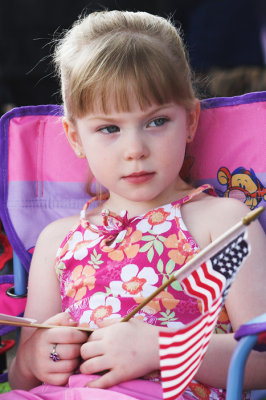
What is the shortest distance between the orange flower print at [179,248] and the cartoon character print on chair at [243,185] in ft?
0.91

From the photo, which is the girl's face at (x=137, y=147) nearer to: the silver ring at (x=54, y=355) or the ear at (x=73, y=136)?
the ear at (x=73, y=136)

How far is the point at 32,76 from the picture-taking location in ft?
18.8

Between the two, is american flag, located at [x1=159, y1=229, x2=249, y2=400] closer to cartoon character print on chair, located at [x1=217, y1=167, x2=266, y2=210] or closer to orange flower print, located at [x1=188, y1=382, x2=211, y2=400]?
orange flower print, located at [x1=188, y1=382, x2=211, y2=400]

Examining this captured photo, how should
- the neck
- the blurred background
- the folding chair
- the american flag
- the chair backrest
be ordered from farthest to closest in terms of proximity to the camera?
the blurred background, the chair backrest, the folding chair, the neck, the american flag

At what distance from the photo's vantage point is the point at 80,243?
1647 millimetres

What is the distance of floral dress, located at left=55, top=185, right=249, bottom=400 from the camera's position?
1.48 m

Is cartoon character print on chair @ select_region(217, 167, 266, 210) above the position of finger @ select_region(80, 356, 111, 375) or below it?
above

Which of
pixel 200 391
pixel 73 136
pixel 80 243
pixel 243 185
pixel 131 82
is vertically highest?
pixel 131 82

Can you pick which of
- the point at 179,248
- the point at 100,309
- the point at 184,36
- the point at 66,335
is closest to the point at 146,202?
the point at 179,248

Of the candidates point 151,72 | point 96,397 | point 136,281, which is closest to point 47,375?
point 96,397

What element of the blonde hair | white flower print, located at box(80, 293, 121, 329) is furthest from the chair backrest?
white flower print, located at box(80, 293, 121, 329)

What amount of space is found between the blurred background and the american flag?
381 cm

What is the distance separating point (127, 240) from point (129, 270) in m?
0.09

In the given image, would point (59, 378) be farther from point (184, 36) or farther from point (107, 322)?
point (184, 36)
